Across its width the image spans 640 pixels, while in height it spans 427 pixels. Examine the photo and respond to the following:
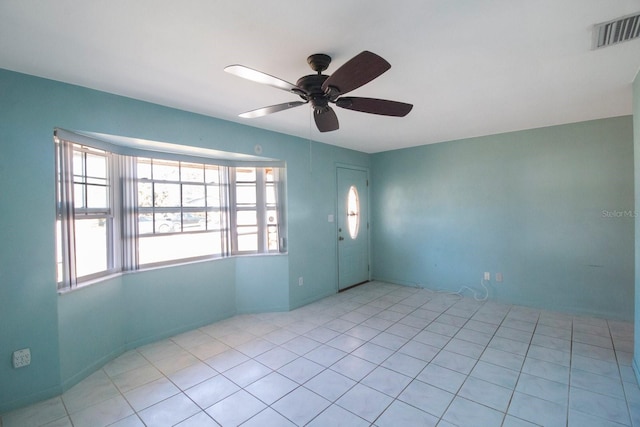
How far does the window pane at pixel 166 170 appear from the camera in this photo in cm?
317

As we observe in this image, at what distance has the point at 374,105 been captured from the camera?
199 cm

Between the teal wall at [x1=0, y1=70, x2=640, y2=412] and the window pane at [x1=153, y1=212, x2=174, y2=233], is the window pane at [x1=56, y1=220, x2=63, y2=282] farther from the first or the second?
the window pane at [x1=153, y1=212, x2=174, y2=233]

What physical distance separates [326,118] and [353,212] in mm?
3130

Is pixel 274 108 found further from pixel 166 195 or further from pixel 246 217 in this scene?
pixel 246 217

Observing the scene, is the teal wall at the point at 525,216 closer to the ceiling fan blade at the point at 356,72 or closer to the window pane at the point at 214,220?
the window pane at the point at 214,220

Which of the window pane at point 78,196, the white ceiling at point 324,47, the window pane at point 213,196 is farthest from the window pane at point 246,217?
the window pane at point 78,196

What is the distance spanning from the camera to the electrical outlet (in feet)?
6.72

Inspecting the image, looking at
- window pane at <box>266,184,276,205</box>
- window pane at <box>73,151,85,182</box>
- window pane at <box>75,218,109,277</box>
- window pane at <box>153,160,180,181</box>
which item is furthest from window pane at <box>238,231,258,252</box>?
window pane at <box>73,151,85,182</box>

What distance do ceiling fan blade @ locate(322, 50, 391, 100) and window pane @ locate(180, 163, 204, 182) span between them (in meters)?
2.34

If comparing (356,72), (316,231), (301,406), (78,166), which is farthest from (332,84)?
(316,231)

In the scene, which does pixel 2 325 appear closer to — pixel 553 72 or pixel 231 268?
pixel 231 268

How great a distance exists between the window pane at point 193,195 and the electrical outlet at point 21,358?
1.82m

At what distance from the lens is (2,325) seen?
200 cm

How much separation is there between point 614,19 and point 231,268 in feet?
13.1
